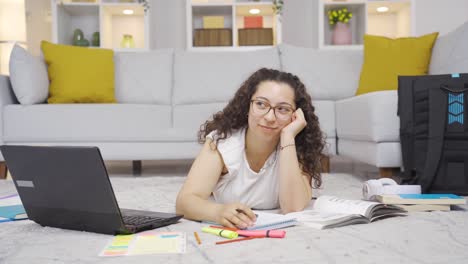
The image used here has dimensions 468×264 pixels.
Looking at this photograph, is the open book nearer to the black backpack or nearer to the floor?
the black backpack

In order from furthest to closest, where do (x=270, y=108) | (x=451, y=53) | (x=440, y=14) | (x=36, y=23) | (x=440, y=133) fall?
1. (x=36, y=23)
2. (x=440, y=14)
3. (x=451, y=53)
4. (x=440, y=133)
5. (x=270, y=108)

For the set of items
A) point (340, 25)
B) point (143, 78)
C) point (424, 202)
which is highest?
point (340, 25)

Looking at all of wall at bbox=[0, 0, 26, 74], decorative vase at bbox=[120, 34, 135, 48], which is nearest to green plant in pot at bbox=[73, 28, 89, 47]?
decorative vase at bbox=[120, 34, 135, 48]

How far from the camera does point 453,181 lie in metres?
2.20

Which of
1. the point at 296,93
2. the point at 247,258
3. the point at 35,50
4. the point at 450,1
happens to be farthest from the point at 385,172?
the point at 35,50

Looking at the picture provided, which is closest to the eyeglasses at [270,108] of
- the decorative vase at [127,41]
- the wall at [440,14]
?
the decorative vase at [127,41]

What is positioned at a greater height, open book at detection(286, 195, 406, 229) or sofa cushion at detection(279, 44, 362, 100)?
sofa cushion at detection(279, 44, 362, 100)

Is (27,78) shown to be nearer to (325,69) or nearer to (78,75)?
(78,75)

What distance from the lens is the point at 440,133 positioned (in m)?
2.22

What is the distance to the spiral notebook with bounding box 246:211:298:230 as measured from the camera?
1.45 metres

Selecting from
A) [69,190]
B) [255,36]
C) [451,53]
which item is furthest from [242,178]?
[255,36]

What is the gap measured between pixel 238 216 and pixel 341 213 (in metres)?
0.42

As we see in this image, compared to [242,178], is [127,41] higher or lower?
higher

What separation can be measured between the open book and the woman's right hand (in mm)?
220
